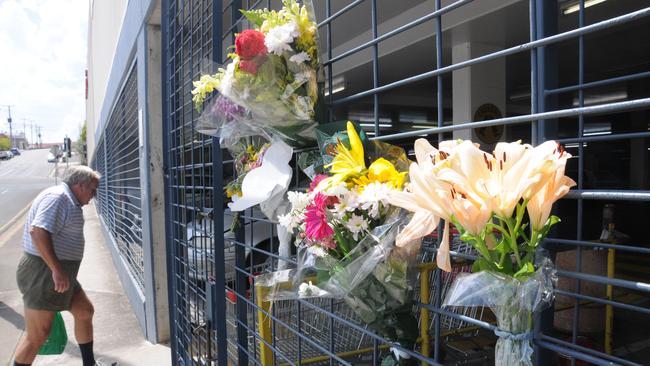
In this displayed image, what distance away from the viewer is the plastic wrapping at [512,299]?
2.65ft

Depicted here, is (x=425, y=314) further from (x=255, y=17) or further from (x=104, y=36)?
(x=104, y=36)

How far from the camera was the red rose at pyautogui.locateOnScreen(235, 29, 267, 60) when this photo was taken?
→ 4.92 feet

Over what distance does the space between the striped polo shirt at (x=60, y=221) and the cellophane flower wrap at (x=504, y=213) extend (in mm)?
3662

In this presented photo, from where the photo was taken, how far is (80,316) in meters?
4.00

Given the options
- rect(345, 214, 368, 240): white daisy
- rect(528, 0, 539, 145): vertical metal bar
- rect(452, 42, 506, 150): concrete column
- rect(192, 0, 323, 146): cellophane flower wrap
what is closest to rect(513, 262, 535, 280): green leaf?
rect(528, 0, 539, 145): vertical metal bar

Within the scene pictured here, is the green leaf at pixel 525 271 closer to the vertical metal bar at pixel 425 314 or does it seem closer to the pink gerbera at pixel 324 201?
the pink gerbera at pixel 324 201

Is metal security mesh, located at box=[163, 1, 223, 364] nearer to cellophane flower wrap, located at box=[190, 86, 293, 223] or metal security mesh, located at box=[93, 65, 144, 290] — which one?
cellophane flower wrap, located at box=[190, 86, 293, 223]


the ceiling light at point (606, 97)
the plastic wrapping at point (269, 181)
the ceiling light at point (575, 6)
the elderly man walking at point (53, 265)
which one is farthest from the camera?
the ceiling light at point (606, 97)

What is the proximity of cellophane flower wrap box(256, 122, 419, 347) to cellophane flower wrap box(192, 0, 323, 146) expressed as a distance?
1.13 feet

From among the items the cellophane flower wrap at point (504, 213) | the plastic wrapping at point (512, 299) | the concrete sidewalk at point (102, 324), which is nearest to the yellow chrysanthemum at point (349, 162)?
the cellophane flower wrap at point (504, 213)

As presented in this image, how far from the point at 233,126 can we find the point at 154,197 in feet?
9.93

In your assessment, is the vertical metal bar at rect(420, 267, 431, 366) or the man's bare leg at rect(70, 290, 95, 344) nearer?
the vertical metal bar at rect(420, 267, 431, 366)

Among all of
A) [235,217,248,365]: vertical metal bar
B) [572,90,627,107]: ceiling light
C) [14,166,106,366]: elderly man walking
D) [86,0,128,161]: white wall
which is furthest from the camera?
[572,90,627,107]: ceiling light

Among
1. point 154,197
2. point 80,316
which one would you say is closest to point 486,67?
point 154,197
